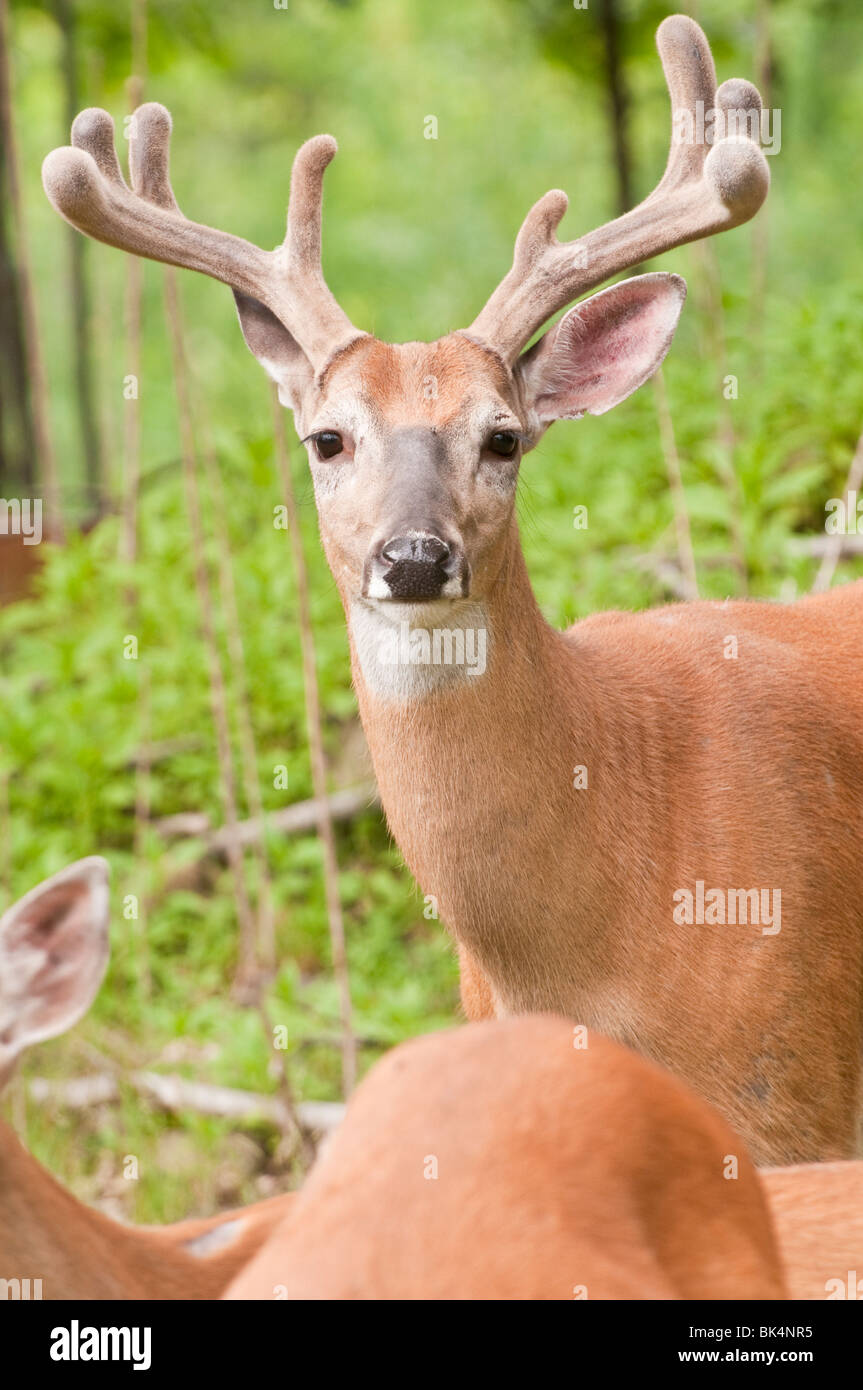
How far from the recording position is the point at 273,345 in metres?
3.99

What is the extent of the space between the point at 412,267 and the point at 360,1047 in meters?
9.75

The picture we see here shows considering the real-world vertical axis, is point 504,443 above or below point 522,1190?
above

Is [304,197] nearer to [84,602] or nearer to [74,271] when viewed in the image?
[84,602]

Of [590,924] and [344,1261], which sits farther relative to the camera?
[590,924]

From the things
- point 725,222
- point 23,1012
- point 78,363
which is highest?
point 78,363

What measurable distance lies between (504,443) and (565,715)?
596 mm

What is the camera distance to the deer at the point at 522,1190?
1899mm

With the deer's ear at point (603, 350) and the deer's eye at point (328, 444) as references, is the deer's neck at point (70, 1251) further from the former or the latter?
the deer's ear at point (603, 350)

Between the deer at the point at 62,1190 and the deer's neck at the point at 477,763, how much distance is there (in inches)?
41.5

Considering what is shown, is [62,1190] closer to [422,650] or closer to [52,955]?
[52,955]

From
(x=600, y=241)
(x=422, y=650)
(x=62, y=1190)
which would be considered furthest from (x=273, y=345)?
(x=62, y=1190)

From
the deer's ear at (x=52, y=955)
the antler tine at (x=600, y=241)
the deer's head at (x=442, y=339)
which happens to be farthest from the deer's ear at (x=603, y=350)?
the deer's ear at (x=52, y=955)

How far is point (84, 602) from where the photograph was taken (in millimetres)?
7961

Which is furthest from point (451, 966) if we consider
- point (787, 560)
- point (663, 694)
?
point (663, 694)
